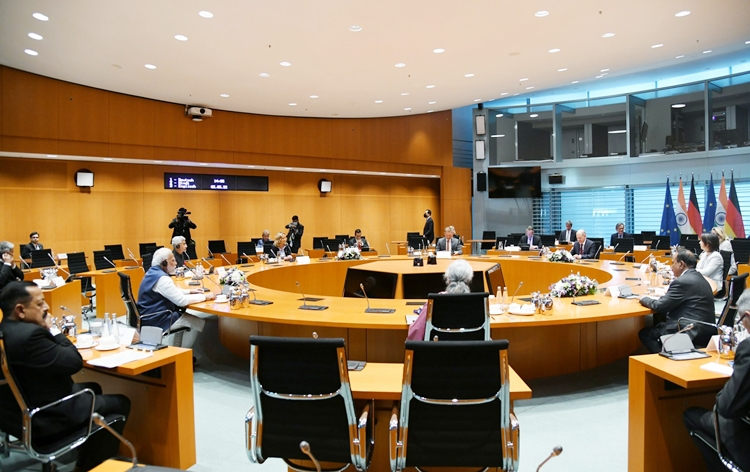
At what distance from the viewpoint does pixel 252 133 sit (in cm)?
1220

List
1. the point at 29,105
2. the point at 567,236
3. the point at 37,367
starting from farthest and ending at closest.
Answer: the point at 567,236 → the point at 29,105 → the point at 37,367

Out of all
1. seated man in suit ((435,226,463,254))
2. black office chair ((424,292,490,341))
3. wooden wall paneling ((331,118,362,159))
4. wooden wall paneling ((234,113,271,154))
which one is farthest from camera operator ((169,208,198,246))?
black office chair ((424,292,490,341))

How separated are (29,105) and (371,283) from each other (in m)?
6.87

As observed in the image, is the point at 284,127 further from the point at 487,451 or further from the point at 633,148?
the point at 487,451

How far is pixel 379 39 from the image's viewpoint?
25.1 feet

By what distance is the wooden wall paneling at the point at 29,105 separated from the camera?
27.8 ft

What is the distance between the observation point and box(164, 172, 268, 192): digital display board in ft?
38.5

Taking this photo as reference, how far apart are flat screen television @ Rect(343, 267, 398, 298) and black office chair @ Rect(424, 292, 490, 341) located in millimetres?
3418

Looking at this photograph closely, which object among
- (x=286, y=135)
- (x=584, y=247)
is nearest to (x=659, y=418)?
(x=584, y=247)

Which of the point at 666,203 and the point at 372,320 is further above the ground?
the point at 666,203

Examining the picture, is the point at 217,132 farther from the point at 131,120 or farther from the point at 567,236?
the point at 567,236

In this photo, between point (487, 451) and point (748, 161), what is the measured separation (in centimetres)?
1256

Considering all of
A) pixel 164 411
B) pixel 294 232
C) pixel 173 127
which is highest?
pixel 173 127

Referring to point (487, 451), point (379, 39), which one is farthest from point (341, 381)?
point (379, 39)
